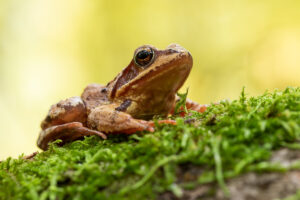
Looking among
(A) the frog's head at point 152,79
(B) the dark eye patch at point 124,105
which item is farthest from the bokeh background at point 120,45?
(B) the dark eye patch at point 124,105

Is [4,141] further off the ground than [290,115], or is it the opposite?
[4,141]

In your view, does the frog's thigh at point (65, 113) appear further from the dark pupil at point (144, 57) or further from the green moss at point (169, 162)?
the green moss at point (169, 162)

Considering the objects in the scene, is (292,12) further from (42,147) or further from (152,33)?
(42,147)

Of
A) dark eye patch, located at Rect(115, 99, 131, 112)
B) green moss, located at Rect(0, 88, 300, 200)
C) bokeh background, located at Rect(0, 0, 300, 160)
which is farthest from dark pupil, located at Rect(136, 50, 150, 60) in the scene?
bokeh background, located at Rect(0, 0, 300, 160)

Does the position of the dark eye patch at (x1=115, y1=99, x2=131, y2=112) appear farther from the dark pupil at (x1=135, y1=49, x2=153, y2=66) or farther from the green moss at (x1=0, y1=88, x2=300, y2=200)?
the green moss at (x1=0, y1=88, x2=300, y2=200)

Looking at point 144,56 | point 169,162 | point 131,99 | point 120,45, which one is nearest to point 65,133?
point 131,99

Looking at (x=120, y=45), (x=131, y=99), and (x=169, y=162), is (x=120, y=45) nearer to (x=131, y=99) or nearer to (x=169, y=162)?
(x=131, y=99)

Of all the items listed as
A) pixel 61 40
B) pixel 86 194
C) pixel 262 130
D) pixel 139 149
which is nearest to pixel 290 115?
pixel 262 130
